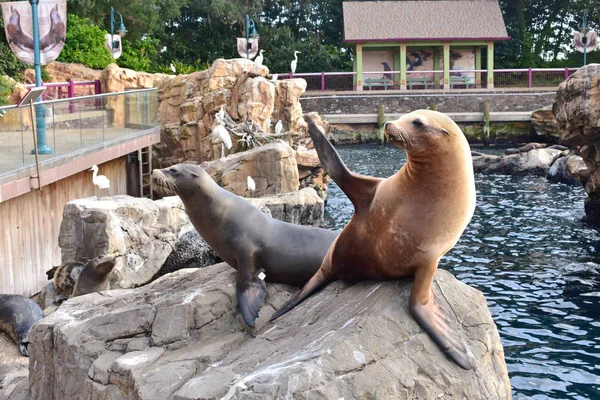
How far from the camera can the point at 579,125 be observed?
12.7 meters

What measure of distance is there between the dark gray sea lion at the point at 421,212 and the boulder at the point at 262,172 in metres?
8.58

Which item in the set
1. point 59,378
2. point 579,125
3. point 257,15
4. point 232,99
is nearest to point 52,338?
point 59,378

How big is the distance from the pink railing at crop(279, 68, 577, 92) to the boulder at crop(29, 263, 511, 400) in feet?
90.3

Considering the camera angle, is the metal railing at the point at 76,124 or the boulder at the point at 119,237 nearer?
the boulder at the point at 119,237

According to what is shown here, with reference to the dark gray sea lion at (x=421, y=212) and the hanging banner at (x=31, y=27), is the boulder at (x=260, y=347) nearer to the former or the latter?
the dark gray sea lion at (x=421, y=212)

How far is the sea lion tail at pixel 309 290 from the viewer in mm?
4746

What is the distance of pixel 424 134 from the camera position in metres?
3.78

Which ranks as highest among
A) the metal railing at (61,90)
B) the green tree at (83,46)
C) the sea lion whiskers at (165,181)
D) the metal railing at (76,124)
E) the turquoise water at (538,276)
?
the green tree at (83,46)

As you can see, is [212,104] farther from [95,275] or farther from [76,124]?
[95,275]

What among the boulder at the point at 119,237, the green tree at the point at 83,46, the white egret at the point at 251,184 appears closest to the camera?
the boulder at the point at 119,237

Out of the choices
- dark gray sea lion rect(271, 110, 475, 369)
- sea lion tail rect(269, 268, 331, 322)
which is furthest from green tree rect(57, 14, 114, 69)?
dark gray sea lion rect(271, 110, 475, 369)

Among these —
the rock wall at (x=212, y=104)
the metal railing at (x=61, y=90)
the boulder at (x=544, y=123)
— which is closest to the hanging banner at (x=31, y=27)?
the rock wall at (x=212, y=104)

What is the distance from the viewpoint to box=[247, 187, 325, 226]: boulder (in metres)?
11.4

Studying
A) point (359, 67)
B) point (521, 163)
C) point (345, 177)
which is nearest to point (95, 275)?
point (345, 177)
